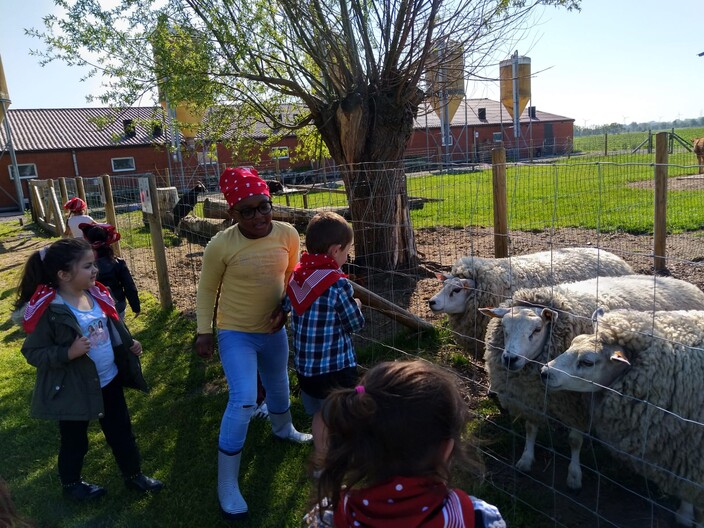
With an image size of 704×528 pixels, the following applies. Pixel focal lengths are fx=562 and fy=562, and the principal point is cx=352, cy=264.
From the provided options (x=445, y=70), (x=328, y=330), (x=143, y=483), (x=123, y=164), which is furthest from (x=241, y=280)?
(x=123, y=164)

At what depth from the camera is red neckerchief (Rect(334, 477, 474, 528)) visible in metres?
1.38

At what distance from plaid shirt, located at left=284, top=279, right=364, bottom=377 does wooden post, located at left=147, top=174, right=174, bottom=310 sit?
453 centimetres

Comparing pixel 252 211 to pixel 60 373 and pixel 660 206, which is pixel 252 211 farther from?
pixel 660 206

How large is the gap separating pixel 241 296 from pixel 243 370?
43cm

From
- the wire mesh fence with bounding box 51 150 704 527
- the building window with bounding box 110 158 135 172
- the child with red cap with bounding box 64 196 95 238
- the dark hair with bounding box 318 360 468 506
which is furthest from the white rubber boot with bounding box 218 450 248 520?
the building window with bounding box 110 158 135 172

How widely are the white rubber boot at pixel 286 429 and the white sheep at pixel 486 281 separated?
A: 1603 millimetres

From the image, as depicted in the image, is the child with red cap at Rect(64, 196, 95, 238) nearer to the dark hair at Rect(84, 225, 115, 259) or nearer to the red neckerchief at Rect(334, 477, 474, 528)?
the dark hair at Rect(84, 225, 115, 259)

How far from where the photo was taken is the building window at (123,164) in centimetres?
3234

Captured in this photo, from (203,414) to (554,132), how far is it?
161ft

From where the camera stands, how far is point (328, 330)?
2977 millimetres

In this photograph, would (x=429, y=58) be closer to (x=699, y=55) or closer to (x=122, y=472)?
(x=122, y=472)

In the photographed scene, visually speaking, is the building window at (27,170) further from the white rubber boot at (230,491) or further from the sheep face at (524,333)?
the sheep face at (524,333)

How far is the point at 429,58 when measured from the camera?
289 inches

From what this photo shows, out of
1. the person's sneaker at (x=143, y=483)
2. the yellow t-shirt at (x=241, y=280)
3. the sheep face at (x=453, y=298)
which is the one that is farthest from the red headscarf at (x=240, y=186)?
the sheep face at (x=453, y=298)
